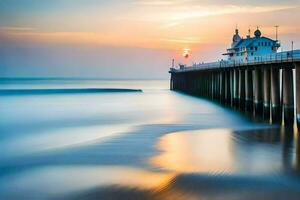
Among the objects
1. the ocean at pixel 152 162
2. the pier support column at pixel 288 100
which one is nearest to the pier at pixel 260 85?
the pier support column at pixel 288 100

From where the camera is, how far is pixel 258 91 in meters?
30.5

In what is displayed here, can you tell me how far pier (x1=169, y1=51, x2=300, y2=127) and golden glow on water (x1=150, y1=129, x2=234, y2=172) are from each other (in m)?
4.10

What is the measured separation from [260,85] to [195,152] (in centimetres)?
1435

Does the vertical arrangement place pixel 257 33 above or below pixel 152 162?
above

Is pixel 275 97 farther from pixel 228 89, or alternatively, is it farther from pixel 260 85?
pixel 228 89

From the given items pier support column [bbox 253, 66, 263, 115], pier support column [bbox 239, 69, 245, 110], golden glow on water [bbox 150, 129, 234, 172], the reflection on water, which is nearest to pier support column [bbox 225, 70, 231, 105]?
pier support column [bbox 239, 69, 245, 110]

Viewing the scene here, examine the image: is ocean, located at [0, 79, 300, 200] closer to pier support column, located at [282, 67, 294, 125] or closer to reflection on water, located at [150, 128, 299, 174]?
reflection on water, located at [150, 128, 299, 174]

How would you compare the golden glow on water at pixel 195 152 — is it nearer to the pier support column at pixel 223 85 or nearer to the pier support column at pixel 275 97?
the pier support column at pixel 275 97

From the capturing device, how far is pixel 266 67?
2855cm

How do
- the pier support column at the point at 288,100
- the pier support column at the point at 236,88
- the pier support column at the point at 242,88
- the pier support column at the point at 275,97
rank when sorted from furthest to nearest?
the pier support column at the point at 236,88
the pier support column at the point at 242,88
the pier support column at the point at 275,97
the pier support column at the point at 288,100

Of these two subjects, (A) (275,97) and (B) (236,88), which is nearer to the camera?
(A) (275,97)

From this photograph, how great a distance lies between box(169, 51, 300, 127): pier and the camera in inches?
947

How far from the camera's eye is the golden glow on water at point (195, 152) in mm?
15430

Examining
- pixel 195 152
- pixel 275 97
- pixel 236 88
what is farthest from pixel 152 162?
pixel 236 88
